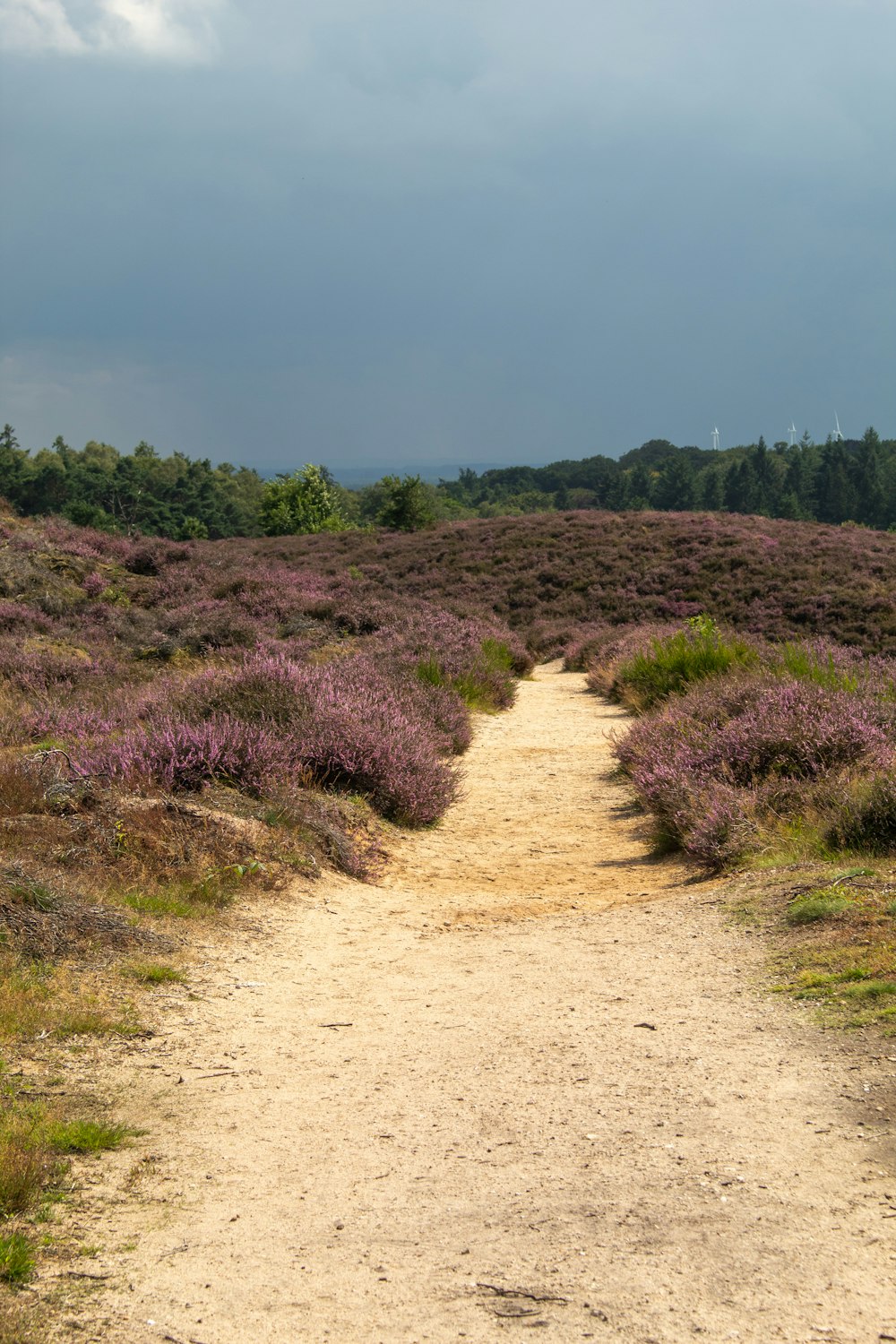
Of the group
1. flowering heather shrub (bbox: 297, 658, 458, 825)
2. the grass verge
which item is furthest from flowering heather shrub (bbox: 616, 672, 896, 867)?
flowering heather shrub (bbox: 297, 658, 458, 825)

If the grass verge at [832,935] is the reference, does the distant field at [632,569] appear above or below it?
above

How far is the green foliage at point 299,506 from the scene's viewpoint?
64.1 metres

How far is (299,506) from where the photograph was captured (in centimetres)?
6619

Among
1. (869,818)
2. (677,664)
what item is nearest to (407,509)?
(677,664)

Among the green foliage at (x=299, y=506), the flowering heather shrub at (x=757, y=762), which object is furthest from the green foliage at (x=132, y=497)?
the flowering heather shrub at (x=757, y=762)

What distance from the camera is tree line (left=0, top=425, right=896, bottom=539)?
→ 239 ft

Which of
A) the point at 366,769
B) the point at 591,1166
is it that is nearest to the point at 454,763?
the point at 366,769

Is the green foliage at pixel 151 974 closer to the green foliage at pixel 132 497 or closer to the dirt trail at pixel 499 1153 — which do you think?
the dirt trail at pixel 499 1153

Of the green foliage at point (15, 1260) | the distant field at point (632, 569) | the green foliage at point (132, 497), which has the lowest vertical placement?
the green foliage at point (15, 1260)

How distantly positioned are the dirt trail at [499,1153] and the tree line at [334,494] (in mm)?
60202

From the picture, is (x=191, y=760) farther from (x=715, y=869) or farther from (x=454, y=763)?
(x=454, y=763)

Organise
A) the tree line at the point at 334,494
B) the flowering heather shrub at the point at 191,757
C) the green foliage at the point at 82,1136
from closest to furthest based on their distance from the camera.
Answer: the green foliage at the point at 82,1136 → the flowering heather shrub at the point at 191,757 → the tree line at the point at 334,494

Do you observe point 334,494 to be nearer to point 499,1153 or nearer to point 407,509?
point 407,509

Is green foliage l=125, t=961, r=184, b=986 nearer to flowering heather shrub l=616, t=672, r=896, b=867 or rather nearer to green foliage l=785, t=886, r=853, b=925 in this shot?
green foliage l=785, t=886, r=853, b=925
